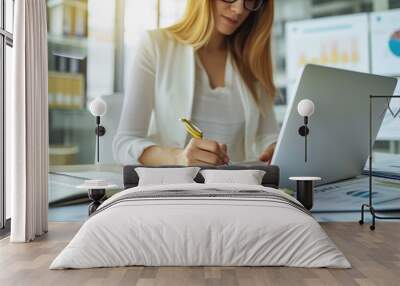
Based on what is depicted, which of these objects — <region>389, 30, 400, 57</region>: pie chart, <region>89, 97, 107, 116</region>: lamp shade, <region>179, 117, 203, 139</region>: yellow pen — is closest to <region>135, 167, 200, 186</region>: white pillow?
<region>179, 117, 203, 139</region>: yellow pen

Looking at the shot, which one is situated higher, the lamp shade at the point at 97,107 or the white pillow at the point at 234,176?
the lamp shade at the point at 97,107

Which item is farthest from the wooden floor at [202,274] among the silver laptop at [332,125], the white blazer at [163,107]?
the white blazer at [163,107]

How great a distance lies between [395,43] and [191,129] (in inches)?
99.5

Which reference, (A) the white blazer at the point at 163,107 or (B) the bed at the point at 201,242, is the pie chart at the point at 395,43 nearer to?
(A) the white blazer at the point at 163,107

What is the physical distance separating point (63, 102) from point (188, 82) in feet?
4.72

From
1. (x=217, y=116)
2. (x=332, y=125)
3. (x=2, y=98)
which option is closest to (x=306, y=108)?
(x=332, y=125)

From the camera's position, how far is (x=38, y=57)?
5438 millimetres

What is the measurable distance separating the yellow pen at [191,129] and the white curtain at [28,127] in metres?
1.56

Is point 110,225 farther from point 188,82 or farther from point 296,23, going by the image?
point 296,23

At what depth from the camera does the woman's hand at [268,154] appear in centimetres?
634

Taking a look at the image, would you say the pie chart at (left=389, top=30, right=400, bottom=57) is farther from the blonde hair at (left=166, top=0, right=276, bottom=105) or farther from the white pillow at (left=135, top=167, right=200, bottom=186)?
the white pillow at (left=135, top=167, right=200, bottom=186)

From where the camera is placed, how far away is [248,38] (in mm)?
6445

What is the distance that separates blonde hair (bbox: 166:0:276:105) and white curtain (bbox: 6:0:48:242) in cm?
168

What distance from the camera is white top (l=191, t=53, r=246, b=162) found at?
6.36m
